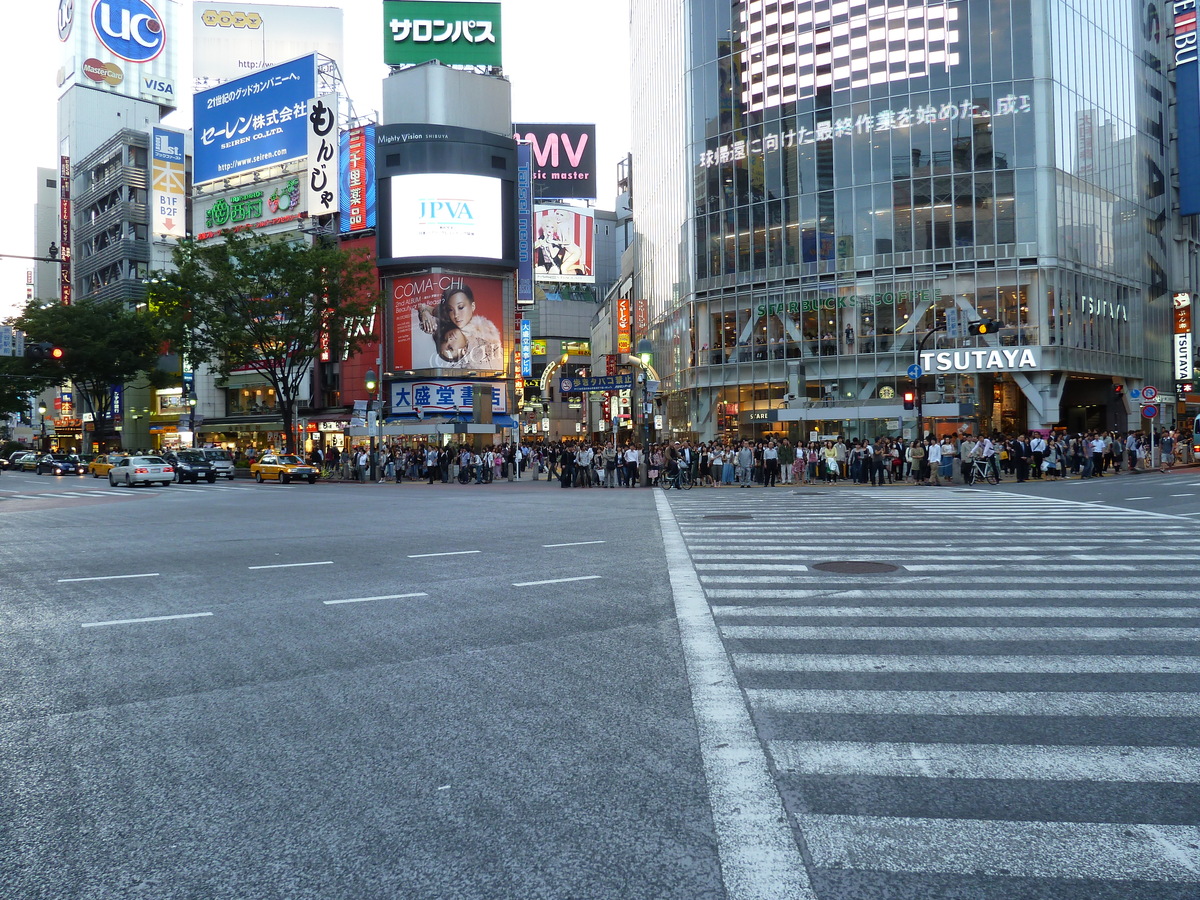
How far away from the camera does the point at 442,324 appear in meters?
62.6

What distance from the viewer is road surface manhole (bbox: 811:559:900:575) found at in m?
10.8

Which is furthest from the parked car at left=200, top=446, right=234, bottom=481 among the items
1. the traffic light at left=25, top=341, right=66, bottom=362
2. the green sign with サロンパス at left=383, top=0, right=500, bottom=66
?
the green sign with サロンパス at left=383, top=0, right=500, bottom=66

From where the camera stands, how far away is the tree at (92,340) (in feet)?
201

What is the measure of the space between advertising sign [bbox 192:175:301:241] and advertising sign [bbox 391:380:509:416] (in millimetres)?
16877

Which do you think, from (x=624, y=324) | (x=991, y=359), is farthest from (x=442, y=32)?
(x=991, y=359)

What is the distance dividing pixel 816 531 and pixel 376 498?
56.7ft

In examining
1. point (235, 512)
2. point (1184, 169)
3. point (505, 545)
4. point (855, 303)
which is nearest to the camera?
point (505, 545)

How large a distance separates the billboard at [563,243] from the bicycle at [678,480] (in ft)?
202

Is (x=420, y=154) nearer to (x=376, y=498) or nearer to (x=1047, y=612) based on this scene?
(x=376, y=498)

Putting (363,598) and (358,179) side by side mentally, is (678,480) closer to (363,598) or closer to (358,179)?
(363,598)

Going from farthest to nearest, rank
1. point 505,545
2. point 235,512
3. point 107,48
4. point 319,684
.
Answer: point 107,48 < point 235,512 < point 505,545 < point 319,684

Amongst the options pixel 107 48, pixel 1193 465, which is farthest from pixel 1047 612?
pixel 107 48

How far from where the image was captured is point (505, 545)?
47.1 feet

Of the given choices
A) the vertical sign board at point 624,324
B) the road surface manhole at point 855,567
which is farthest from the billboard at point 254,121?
the road surface manhole at point 855,567
